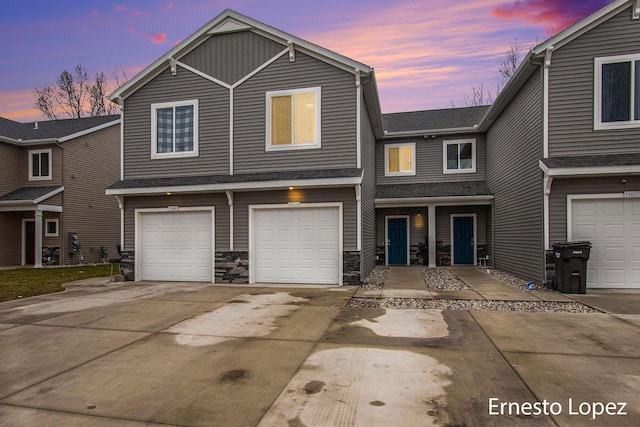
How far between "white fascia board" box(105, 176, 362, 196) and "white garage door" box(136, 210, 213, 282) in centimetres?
86

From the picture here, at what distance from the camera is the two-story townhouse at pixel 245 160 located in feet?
32.9

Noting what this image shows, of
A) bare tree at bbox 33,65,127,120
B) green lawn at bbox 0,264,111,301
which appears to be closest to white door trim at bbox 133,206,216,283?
green lawn at bbox 0,264,111,301

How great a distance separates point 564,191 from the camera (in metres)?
8.99

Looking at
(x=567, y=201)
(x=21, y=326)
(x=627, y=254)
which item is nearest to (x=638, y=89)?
(x=567, y=201)

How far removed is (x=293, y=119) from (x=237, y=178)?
2.36 meters

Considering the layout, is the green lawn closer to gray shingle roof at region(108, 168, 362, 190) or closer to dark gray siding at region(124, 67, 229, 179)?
gray shingle roof at region(108, 168, 362, 190)

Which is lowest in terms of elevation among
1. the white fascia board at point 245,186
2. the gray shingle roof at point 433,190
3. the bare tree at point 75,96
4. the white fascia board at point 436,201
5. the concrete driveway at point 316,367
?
the concrete driveway at point 316,367

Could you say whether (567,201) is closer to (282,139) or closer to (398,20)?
(282,139)

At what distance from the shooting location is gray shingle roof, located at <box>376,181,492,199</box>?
14234 millimetres

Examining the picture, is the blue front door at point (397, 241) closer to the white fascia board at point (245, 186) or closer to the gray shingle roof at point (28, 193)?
the white fascia board at point (245, 186)

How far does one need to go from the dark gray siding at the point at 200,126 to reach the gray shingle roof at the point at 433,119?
27.4ft

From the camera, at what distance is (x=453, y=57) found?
17375mm

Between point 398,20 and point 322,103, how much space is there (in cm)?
568

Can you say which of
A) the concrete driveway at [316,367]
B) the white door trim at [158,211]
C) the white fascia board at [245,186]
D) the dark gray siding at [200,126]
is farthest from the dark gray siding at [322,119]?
the concrete driveway at [316,367]
